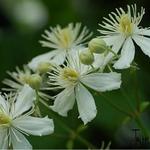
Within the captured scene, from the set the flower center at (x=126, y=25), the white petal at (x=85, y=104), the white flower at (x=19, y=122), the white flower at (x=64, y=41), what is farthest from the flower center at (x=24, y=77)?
the flower center at (x=126, y=25)

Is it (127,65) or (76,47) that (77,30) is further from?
(127,65)

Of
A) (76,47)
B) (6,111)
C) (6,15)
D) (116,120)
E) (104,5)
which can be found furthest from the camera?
(6,15)

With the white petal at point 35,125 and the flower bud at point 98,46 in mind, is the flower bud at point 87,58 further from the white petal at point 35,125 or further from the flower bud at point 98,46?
the white petal at point 35,125

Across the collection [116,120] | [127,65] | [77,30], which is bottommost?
[116,120]

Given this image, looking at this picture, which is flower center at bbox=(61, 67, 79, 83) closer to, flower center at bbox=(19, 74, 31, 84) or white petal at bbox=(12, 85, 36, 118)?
white petal at bbox=(12, 85, 36, 118)

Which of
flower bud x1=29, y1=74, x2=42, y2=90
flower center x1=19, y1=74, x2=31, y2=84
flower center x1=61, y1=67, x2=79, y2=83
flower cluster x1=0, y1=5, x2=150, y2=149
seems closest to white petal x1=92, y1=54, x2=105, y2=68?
flower cluster x1=0, y1=5, x2=150, y2=149

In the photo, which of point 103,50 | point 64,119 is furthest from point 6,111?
point 64,119

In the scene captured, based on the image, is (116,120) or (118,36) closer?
(118,36)
